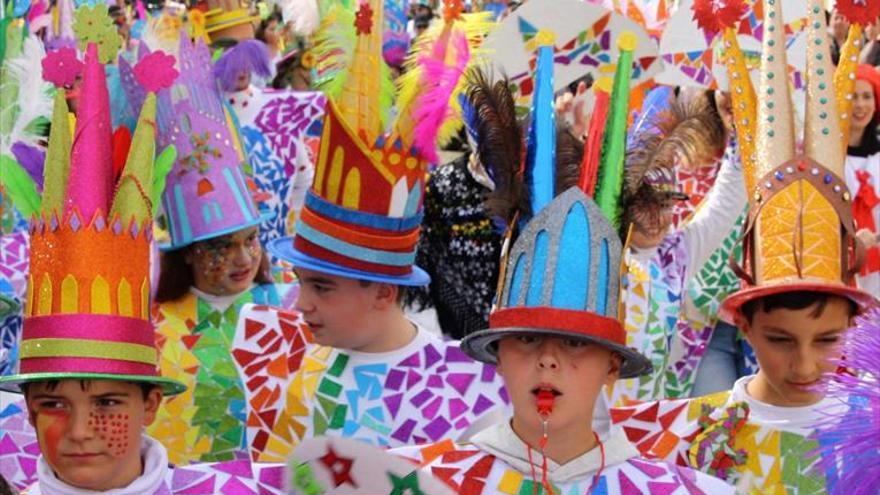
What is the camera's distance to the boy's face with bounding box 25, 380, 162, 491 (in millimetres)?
4668

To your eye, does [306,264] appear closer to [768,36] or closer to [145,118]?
[145,118]

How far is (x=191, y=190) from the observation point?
7117mm

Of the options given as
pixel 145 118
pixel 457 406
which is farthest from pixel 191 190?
pixel 145 118

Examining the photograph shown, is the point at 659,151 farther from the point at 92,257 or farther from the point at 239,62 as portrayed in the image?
the point at 239,62

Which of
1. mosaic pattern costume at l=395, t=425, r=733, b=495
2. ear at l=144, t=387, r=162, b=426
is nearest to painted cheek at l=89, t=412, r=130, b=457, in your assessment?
ear at l=144, t=387, r=162, b=426

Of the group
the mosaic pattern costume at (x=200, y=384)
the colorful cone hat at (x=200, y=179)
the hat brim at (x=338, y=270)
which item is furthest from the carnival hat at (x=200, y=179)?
the hat brim at (x=338, y=270)

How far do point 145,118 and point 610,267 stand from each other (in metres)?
1.26

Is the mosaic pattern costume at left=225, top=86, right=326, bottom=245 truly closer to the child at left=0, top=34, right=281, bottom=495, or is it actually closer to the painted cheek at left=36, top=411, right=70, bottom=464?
the child at left=0, top=34, right=281, bottom=495

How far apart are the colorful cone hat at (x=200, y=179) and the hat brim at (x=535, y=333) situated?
7.34ft

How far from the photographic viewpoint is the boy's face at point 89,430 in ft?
15.3

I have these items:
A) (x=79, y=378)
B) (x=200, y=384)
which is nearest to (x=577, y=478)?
(x=79, y=378)

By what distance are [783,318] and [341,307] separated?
1.40m

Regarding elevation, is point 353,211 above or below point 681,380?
above

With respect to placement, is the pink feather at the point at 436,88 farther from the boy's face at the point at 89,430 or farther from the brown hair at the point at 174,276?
the boy's face at the point at 89,430
